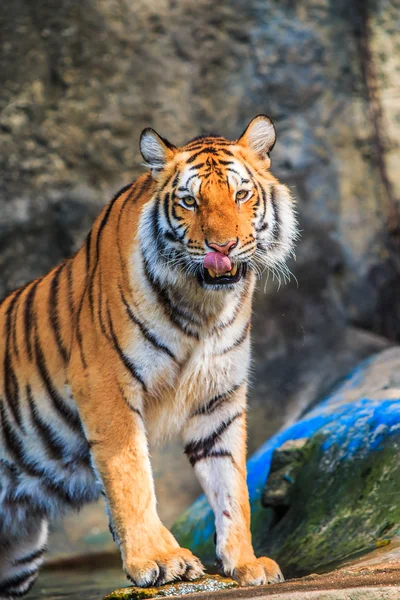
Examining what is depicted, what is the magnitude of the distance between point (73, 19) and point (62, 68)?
0.33m

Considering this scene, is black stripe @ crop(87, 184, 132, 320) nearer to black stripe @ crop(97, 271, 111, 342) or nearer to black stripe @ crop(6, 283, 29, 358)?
black stripe @ crop(97, 271, 111, 342)

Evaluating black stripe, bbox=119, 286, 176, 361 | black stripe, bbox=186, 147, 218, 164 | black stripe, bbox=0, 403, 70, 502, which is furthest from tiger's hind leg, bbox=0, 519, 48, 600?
black stripe, bbox=186, 147, 218, 164

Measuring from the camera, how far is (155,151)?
334cm

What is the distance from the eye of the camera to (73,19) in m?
5.96

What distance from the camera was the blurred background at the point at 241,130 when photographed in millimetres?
5930

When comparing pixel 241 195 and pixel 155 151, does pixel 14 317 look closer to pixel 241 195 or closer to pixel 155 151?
pixel 155 151

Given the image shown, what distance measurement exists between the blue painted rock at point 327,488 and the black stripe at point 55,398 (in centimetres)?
97

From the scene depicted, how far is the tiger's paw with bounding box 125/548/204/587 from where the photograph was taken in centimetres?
285

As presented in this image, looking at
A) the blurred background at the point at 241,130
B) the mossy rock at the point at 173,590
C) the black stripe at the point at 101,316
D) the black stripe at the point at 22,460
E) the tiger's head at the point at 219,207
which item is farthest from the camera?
the blurred background at the point at 241,130

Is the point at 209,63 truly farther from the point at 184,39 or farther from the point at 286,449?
Answer: the point at 286,449

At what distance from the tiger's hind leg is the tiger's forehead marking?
1833mm

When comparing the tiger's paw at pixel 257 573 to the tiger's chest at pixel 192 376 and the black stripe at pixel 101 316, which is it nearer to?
the tiger's chest at pixel 192 376

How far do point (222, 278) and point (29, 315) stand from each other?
46.9 inches

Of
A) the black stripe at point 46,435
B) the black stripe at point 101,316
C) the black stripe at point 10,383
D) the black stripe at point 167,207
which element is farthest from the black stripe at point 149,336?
the black stripe at point 10,383
